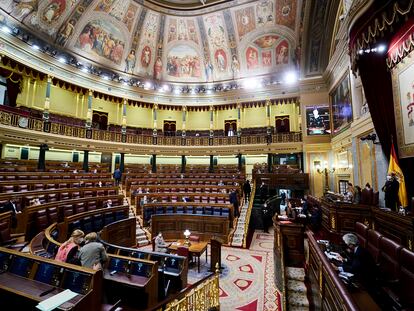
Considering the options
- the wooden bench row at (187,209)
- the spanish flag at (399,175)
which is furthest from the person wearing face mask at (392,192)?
the wooden bench row at (187,209)

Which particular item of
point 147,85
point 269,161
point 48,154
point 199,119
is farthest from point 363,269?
point 199,119

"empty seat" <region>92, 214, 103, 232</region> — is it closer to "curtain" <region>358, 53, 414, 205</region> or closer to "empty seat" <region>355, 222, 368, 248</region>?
"empty seat" <region>355, 222, 368, 248</region>

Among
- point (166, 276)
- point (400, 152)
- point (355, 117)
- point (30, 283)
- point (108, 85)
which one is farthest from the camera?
point (108, 85)

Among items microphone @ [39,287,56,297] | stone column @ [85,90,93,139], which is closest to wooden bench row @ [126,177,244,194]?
stone column @ [85,90,93,139]

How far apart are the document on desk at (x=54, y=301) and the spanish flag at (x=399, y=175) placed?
723 centimetres

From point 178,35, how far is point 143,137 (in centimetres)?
865

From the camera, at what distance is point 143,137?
668 inches

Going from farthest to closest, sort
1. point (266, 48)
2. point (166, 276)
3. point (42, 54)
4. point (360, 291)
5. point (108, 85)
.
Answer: point (266, 48) < point (108, 85) < point (42, 54) < point (166, 276) < point (360, 291)

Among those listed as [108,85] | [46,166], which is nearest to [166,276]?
[46,166]

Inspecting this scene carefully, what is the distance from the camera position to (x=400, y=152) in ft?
19.8

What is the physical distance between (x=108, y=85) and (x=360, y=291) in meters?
17.2

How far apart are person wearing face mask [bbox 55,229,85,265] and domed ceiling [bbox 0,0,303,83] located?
13222mm

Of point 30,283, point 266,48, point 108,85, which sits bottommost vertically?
point 30,283

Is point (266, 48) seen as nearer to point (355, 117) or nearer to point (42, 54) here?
point (355, 117)
